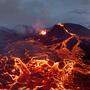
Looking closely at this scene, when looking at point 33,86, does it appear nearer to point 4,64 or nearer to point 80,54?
point 4,64

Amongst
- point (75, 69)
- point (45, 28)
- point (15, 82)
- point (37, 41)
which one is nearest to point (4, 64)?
point (15, 82)

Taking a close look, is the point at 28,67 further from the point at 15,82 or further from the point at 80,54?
the point at 80,54

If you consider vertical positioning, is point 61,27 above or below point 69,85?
above

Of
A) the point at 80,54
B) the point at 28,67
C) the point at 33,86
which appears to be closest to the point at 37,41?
the point at 80,54

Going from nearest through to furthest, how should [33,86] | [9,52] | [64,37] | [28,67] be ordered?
1. [33,86]
2. [28,67]
3. [9,52]
4. [64,37]

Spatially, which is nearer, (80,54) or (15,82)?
(15,82)

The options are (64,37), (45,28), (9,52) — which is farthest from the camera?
(45,28)
